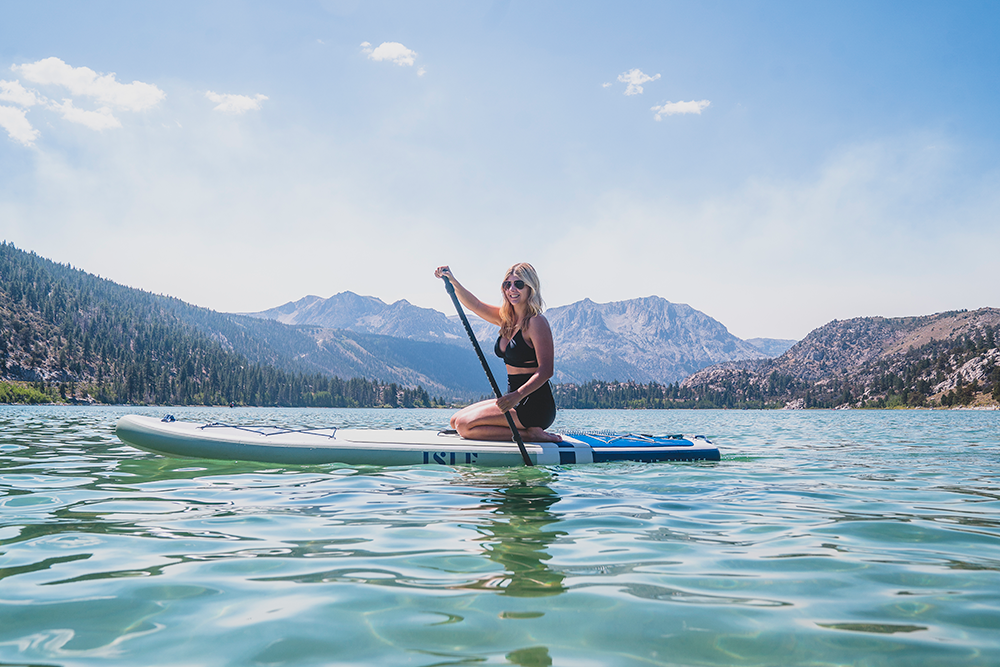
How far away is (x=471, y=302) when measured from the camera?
11.6m

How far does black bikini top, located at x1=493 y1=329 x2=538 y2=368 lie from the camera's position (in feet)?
34.8

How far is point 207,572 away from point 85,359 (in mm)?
220926

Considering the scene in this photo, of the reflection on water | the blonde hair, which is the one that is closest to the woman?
the blonde hair

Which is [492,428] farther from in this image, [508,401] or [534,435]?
[508,401]

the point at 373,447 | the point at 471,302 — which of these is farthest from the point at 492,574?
the point at 471,302

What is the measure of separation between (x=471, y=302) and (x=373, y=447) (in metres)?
3.07

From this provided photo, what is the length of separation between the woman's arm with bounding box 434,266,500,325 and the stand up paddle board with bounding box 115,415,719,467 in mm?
2258

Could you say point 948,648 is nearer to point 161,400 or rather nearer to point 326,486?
point 326,486

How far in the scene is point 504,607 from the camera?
3.90m

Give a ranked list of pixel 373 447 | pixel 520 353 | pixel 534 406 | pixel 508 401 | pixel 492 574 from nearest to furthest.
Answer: pixel 492 574 → pixel 508 401 → pixel 520 353 → pixel 373 447 → pixel 534 406

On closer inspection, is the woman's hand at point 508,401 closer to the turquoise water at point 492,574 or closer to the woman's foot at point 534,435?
the woman's foot at point 534,435

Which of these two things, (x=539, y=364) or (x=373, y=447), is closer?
(x=539, y=364)

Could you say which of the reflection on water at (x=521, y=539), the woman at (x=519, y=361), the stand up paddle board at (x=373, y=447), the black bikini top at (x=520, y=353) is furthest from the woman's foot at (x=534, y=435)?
the reflection on water at (x=521, y=539)

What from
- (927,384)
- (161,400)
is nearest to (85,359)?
(161,400)
